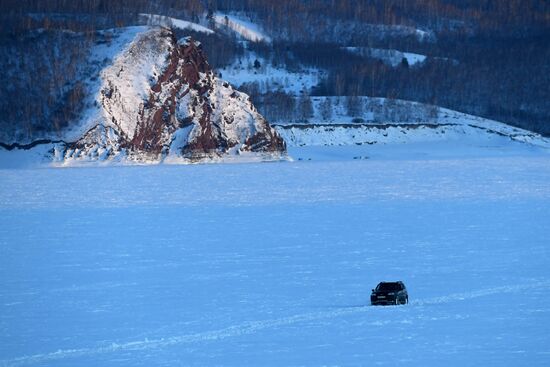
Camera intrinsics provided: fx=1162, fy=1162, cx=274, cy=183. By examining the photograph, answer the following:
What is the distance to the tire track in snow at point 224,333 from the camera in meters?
24.4

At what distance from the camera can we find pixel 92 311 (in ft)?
94.9

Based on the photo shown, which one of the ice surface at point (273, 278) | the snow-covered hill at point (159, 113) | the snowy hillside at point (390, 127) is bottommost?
the snowy hillside at point (390, 127)

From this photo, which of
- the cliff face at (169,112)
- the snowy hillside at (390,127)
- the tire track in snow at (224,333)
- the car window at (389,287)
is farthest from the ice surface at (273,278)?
the snowy hillside at (390,127)

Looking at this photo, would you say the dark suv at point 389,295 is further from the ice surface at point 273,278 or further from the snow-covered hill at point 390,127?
the snow-covered hill at point 390,127

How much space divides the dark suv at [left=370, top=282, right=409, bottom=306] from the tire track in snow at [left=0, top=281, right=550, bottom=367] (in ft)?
0.79

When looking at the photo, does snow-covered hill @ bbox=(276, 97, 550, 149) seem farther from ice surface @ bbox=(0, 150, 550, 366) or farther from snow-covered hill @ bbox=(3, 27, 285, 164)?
ice surface @ bbox=(0, 150, 550, 366)

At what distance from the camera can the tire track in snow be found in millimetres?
24391

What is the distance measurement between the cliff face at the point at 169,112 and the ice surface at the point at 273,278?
53.8 metres

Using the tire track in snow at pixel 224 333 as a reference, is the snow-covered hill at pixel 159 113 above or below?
below

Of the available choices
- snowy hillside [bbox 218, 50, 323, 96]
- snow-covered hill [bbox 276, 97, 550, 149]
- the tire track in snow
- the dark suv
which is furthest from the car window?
snowy hillside [bbox 218, 50, 323, 96]

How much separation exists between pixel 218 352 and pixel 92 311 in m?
5.37

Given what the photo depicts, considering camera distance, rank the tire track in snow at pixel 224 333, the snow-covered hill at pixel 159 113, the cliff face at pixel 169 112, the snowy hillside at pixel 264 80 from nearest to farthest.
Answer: the tire track in snow at pixel 224 333, the snow-covered hill at pixel 159 113, the cliff face at pixel 169 112, the snowy hillside at pixel 264 80

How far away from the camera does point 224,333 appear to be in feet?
86.8

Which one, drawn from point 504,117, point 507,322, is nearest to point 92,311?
point 507,322
